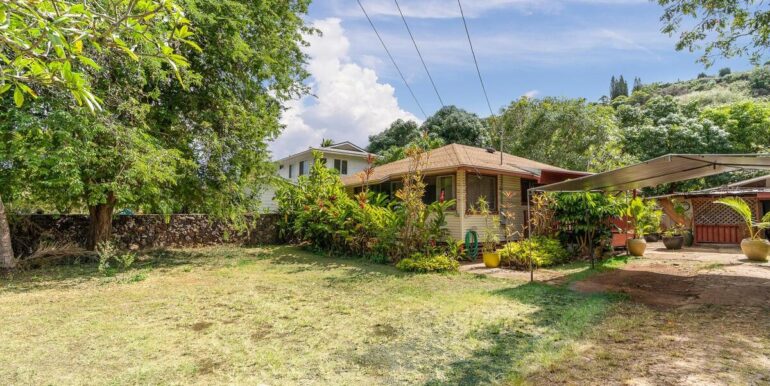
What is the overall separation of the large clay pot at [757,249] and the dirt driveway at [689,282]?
0.25m

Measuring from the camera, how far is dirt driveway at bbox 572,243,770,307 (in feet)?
19.1

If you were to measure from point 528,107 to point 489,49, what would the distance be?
14788 millimetres

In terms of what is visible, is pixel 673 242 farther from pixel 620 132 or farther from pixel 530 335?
pixel 530 335

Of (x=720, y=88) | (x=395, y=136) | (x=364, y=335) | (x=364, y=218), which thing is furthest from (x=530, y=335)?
(x=720, y=88)

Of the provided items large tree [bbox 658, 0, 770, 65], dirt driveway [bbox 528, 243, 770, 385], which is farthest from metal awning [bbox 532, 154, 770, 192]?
large tree [bbox 658, 0, 770, 65]

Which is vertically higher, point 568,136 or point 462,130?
point 462,130

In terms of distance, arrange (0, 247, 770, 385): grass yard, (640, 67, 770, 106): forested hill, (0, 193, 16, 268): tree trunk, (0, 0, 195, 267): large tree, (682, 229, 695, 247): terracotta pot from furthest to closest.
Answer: (640, 67, 770, 106): forested hill, (682, 229, 695, 247): terracotta pot, (0, 193, 16, 268): tree trunk, (0, 247, 770, 385): grass yard, (0, 0, 195, 267): large tree

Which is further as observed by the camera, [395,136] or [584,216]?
[395,136]

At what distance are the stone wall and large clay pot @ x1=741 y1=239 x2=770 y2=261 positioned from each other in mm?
14801

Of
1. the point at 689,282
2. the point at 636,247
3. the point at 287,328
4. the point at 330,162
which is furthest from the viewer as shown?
the point at 330,162

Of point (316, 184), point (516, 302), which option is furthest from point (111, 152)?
point (516, 302)

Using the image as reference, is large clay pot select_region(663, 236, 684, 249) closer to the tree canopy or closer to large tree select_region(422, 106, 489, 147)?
the tree canopy

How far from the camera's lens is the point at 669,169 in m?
7.34

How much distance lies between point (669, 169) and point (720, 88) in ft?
223
